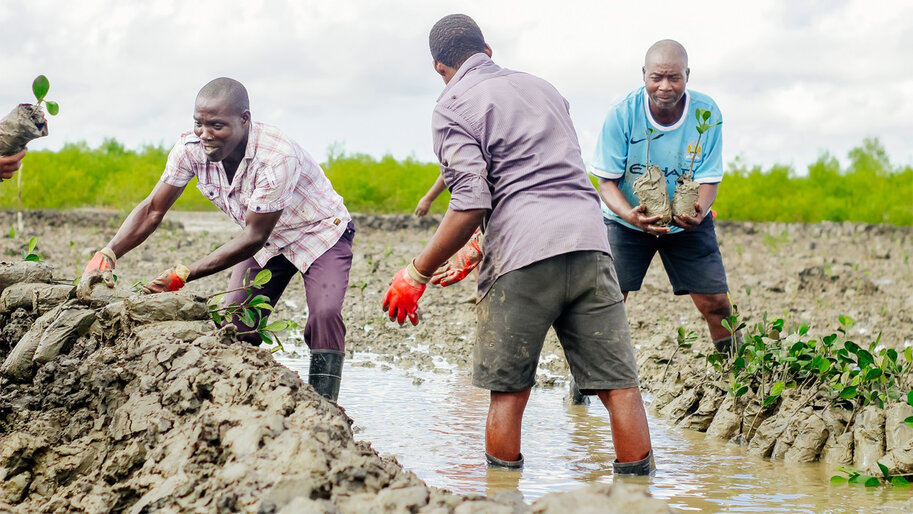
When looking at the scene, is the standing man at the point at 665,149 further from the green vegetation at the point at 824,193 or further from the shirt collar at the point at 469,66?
the green vegetation at the point at 824,193

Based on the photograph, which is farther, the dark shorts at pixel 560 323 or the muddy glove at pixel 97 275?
the muddy glove at pixel 97 275

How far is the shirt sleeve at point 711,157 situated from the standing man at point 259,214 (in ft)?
5.96

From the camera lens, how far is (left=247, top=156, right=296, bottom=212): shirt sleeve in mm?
4316

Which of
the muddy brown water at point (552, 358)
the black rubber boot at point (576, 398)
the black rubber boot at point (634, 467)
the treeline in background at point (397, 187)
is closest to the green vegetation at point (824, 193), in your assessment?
the treeline in background at point (397, 187)

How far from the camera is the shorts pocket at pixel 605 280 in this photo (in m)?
3.83

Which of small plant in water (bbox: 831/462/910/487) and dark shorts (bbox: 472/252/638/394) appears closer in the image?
dark shorts (bbox: 472/252/638/394)

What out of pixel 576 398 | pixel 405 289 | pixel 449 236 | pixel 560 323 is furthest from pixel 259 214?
pixel 576 398

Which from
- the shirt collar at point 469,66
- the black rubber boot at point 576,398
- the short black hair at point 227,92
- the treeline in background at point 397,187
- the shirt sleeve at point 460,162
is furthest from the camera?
the treeline in background at point 397,187

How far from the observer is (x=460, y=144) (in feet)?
12.2

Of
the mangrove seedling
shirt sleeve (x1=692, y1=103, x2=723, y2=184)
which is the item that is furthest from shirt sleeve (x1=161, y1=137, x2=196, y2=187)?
shirt sleeve (x1=692, y1=103, x2=723, y2=184)

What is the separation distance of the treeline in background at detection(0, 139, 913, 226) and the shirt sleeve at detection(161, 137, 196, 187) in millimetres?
13942

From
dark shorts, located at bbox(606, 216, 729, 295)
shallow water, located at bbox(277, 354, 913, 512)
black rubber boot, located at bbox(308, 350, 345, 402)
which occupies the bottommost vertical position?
shallow water, located at bbox(277, 354, 913, 512)

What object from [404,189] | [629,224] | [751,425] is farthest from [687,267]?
[404,189]

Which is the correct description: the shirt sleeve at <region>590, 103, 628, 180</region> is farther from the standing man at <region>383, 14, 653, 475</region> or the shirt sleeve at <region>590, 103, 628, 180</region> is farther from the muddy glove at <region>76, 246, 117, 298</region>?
the muddy glove at <region>76, 246, 117, 298</region>
